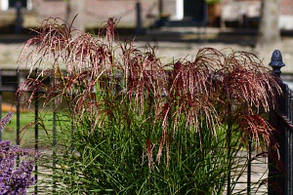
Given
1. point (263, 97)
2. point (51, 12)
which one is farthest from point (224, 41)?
point (263, 97)

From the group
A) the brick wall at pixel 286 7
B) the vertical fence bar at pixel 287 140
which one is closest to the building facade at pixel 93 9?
the brick wall at pixel 286 7

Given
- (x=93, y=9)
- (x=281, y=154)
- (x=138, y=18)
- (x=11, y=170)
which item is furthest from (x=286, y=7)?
(x=11, y=170)

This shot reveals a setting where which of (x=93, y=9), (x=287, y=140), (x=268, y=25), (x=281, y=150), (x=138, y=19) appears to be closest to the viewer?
(x=287, y=140)

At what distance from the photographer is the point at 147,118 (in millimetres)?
A: 4125

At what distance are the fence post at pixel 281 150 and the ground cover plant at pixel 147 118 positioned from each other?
0.12m

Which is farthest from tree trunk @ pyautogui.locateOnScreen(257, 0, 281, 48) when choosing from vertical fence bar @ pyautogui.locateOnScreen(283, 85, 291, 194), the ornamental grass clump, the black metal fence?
the ornamental grass clump

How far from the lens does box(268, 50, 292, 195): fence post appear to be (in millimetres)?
4348

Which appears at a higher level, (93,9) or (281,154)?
(93,9)

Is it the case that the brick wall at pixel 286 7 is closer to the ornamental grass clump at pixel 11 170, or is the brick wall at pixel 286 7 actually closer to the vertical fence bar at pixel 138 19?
the vertical fence bar at pixel 138 19

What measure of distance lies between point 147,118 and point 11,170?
88cm

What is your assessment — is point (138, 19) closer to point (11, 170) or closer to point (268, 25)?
point (268, 25)

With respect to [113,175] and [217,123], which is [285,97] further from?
[113,175]

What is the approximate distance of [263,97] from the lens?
4527 mm

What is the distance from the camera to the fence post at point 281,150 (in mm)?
4348
